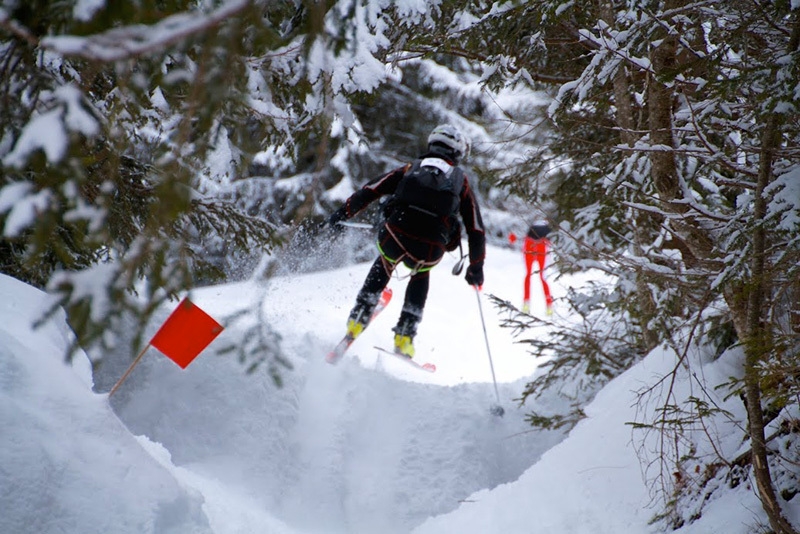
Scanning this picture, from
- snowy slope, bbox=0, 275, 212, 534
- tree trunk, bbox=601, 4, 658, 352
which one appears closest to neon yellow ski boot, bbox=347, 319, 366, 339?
tree trunk, bbox=601, 4, 658, 352

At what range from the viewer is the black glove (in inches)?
253

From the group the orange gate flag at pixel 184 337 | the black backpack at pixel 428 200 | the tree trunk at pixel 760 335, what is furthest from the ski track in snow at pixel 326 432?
the tree trunk at pixel 760 335

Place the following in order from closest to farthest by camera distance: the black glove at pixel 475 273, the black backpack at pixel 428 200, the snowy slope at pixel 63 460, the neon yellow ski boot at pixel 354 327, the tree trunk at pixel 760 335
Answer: the tree trunk at pixel 760 335, the snowy slope at pixel 63 460, the black backpack at pixel 428 200, the black glove at pixel 475 273, the neon yellow ski boot at pixel 354 327

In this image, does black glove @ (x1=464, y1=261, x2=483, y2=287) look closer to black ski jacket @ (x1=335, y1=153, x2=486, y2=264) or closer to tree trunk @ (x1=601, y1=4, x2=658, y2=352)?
black ski jacket @ (x1=335, y1=153, x2=486, y2=264)

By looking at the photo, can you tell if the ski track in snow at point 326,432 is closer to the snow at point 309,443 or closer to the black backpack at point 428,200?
the snow at point 309,443

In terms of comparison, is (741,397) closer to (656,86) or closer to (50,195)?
(656,86)

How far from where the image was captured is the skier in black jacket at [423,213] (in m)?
6.02

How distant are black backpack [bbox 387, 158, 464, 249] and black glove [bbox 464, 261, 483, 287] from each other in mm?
398

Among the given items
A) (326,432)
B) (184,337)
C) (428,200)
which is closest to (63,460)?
(184,337)

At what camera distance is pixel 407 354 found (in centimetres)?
684

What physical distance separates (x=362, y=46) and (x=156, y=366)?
152 inches

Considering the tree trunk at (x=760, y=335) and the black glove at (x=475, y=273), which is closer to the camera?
the tree trunk at (x=760, y=335)

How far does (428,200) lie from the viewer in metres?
6.04

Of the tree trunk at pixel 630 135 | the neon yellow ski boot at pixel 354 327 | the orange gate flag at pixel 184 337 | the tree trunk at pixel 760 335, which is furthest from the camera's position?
the neon yellow ski boot at pixel 354 327
